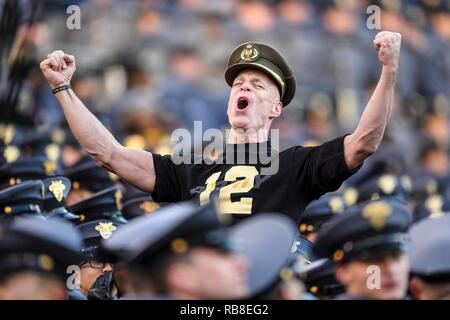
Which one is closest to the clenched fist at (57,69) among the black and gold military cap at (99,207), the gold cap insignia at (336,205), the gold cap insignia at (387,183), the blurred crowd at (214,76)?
the black and gold military cap at (99,207)

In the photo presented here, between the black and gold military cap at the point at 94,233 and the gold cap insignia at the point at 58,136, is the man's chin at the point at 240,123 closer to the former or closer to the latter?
the black and gold military cap at the point at 94,233

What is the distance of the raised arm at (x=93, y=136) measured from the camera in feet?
19.2

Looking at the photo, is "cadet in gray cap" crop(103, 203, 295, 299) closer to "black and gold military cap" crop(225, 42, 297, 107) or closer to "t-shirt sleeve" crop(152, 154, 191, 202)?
"t-shirt sleeve" crop(152, 154, 191, 202)

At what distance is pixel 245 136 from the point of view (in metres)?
6.07

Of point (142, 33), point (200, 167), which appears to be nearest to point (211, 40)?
point (142, 33)

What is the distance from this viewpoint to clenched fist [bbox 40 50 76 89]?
584 centimetres

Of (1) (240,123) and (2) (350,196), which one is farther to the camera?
(2) (350,196)

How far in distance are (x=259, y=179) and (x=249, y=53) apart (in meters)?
0.81

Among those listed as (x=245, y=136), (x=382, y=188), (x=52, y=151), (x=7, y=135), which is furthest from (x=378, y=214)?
(x=52, y=151)

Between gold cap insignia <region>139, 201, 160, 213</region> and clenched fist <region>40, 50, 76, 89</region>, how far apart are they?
2206 mm

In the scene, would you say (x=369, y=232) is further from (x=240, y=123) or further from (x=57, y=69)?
(x=57, y=69)

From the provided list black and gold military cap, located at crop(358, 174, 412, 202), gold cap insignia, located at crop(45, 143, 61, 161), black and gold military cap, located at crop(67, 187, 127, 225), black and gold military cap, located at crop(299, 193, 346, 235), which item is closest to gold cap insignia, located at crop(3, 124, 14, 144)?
gold cap insignia, located at crop(45, 143, 61, 161)
